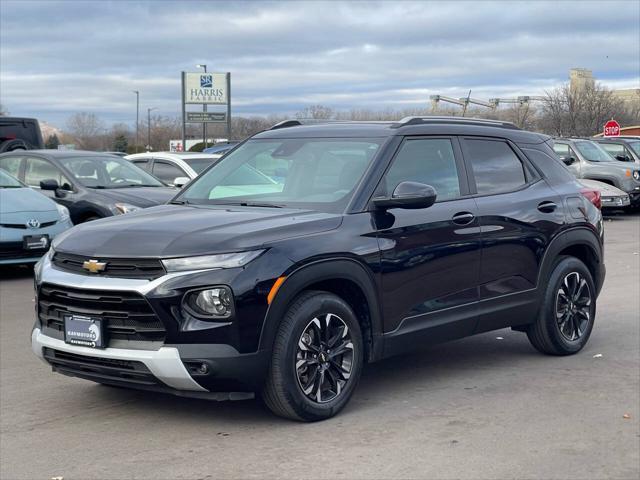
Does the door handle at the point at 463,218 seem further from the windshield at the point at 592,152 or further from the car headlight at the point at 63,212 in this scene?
the windshield at the point at 592,152

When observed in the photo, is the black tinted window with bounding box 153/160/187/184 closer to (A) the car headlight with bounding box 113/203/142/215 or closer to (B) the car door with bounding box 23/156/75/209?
(B) the car door with bounding box 23/156/75/209

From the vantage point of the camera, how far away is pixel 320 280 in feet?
17.8

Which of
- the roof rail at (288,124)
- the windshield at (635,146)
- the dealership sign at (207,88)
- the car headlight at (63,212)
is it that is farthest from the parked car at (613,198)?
the dealership sign at (207,88)

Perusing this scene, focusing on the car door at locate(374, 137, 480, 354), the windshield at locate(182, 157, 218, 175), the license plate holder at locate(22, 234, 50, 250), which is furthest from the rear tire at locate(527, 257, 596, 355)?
the windshield at locate(182, 157, 218, 175)

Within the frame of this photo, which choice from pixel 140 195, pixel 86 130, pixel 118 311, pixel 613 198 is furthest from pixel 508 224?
pixel 86 130

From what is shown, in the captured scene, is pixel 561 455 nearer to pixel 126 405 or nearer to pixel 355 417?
pixel 355 417

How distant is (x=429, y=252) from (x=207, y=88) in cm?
4529

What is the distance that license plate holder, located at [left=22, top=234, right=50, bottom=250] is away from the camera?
11766 mm

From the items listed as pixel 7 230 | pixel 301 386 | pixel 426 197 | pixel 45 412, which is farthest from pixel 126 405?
pixel 7 230

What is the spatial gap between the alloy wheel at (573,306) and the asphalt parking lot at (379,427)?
0.84 ft

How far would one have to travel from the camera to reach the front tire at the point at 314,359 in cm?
522

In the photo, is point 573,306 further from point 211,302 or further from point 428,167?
point 211,302

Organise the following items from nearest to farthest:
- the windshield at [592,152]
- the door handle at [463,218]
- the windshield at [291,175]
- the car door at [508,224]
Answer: the windshield at [291,175] → the door handle at [463,218] → the car door at [508,224] → the windshield at [592,152]

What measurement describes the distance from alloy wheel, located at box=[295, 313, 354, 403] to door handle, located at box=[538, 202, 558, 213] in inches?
90.8
